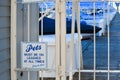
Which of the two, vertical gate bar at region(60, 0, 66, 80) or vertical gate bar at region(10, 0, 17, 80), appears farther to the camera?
vertical gate bar at region(10, 0, 17, 80)

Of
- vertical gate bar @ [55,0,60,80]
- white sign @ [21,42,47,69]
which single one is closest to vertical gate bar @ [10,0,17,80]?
white sign @ [21,42,47,69]

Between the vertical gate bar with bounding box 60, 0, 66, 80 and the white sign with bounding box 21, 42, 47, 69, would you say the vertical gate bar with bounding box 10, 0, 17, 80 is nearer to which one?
the white sign with bounding box 21, 42, 47, 69

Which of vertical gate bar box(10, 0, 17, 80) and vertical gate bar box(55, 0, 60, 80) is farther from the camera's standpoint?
vertical gate bar box(10, 0, 17, 80)

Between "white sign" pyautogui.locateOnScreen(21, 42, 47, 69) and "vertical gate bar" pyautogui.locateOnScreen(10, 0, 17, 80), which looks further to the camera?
"vertical gate bar" pyautogui.locateOnScreen(10, 0, 17, 80)

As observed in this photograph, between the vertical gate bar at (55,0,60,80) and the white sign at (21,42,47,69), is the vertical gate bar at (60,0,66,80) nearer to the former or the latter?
the vertical gate bar at (55,0,60,80)

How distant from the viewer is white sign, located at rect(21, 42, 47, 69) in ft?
17.8

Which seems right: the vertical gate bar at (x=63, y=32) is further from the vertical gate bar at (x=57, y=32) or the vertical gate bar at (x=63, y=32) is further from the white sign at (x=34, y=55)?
the white sign at (x=34, y=55)

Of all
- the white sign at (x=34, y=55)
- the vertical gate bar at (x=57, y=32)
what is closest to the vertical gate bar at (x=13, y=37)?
the white sign at (x=34, y=55)

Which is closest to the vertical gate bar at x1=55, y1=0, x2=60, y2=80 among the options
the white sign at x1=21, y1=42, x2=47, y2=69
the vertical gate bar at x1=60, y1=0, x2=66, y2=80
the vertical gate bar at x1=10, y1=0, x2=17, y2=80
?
the vertical gate bar at x1=60, y1=0, x2=66, y2=80

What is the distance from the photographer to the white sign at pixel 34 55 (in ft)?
17.8

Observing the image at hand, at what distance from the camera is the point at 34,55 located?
5.42 metres

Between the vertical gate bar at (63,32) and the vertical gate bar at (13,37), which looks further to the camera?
the vertical gate bar at (13,37)

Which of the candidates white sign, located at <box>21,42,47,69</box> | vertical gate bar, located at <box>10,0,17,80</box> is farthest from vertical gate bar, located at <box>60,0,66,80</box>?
vertical gate bar, located at <box>10,0,17,80</box>

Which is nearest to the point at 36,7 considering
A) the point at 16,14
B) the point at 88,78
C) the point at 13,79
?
the point at 16,14
